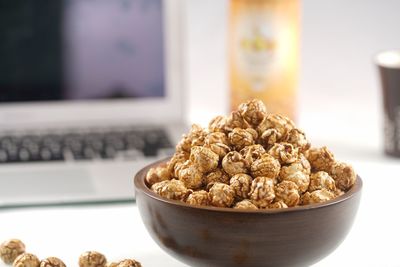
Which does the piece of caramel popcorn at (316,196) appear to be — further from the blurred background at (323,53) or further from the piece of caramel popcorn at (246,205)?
the blurred background at (323,53)

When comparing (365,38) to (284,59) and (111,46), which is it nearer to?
(284,59)

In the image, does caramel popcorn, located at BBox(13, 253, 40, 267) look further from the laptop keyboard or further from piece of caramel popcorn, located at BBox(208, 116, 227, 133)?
the laptop keyboard

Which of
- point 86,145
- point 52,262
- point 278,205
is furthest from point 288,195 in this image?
point 86,145

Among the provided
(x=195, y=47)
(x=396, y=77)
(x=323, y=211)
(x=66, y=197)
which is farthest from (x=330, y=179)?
(x=195, y=47)

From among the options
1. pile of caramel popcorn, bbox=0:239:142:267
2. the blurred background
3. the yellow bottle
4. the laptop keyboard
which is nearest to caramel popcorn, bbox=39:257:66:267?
pile of caramel popcorn, bbox=0:239:142:267

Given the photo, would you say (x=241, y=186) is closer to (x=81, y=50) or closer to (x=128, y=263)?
(x=128, y=263)

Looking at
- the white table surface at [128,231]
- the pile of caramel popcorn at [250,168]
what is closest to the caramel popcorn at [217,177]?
the pile of caramel popcorn at [250,168]
